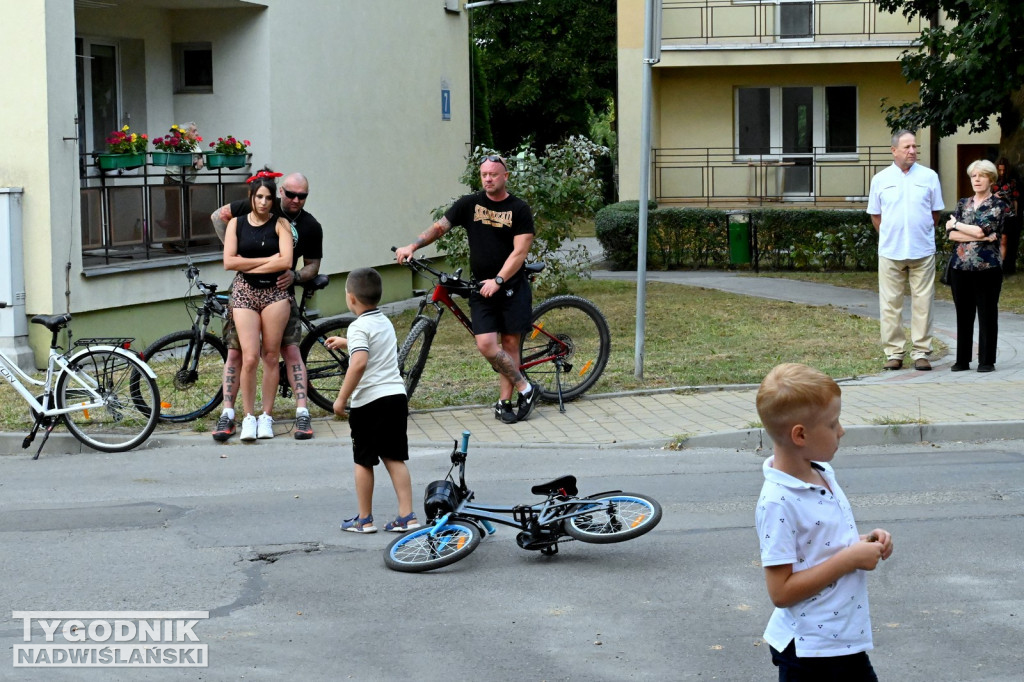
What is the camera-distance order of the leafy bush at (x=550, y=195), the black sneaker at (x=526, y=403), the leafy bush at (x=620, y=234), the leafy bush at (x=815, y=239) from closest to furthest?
the black sneaker at (x=526, y=403) → the leafy bush at (x=550, y=195) → the leafy bush at (x=815, y=239) → the leafy bush at (x=620, y=234)

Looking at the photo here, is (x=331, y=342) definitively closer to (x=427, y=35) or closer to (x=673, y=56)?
(x=427, y=35)

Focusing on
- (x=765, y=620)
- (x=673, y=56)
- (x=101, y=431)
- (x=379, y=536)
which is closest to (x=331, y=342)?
(x=379, y=536)

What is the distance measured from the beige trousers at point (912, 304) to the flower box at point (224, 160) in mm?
8011

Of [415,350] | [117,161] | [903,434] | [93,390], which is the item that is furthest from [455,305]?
[117,161]

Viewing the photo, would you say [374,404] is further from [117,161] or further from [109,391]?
[117,161]

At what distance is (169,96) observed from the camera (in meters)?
17.3

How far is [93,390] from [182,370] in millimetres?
915

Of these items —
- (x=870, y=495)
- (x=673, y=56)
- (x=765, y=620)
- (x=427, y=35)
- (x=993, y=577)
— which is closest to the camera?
(x=765, y=620)

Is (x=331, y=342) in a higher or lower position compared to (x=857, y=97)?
lower

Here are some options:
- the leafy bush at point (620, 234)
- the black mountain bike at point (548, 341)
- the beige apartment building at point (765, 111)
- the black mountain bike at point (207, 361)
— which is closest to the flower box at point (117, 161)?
the black mountain bike at point (207, 361)

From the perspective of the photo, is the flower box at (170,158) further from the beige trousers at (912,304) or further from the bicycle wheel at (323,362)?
the beige trousers at (912,304)

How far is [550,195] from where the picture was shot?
53.6 ft

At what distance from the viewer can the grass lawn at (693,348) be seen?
11.3 meters

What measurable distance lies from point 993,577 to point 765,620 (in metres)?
1.21
